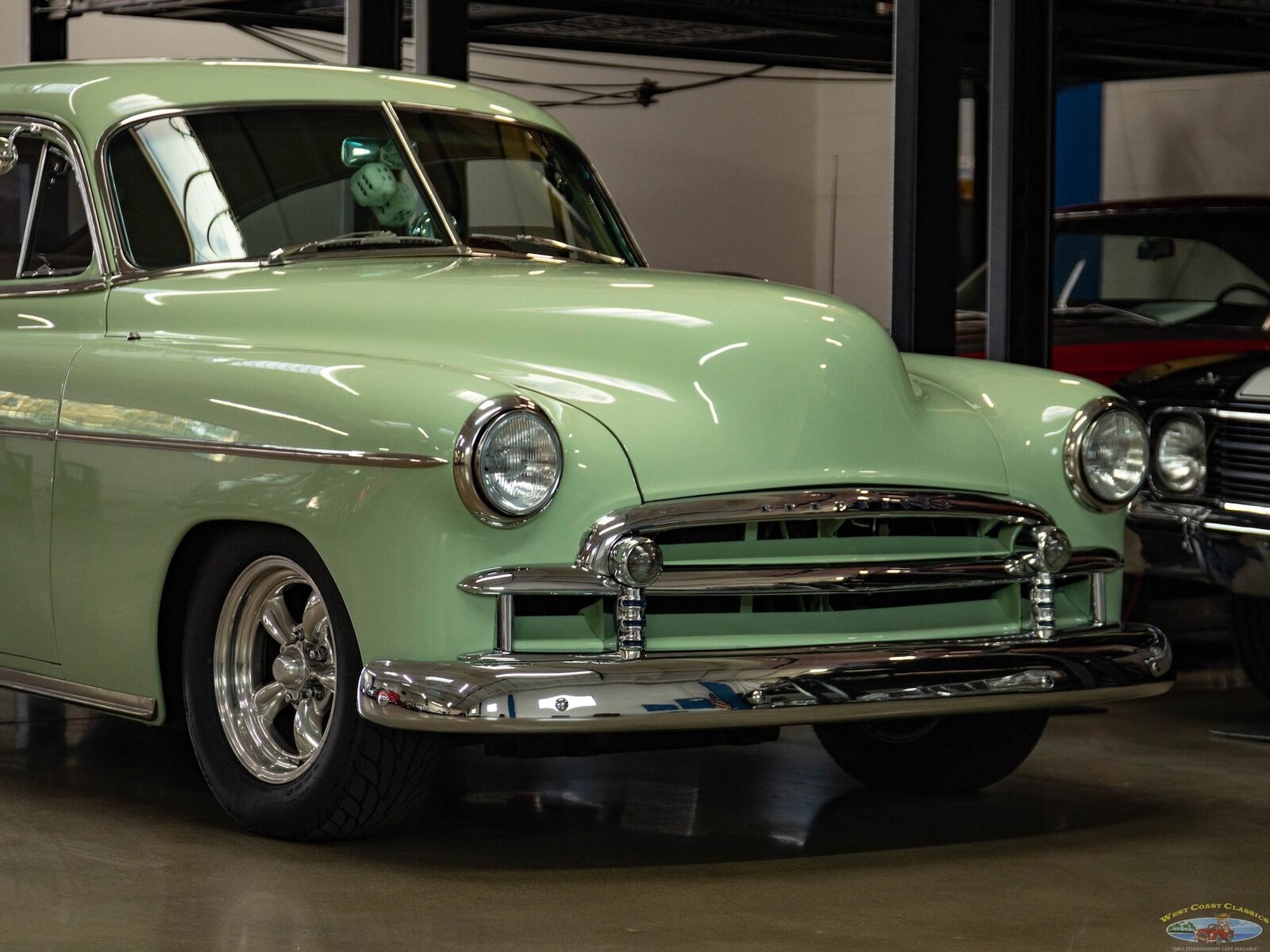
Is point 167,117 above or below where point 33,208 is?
above

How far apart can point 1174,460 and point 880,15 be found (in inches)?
219

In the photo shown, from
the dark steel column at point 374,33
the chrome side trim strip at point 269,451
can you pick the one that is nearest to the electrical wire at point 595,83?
the dark steel column at point 374,33

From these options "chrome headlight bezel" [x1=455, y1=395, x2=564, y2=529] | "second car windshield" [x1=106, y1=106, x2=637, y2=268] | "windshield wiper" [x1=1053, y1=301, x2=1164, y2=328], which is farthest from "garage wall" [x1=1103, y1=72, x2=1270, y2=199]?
"chrome headlight bezel" [x1=455, y1=395, x2=564, y2=529]

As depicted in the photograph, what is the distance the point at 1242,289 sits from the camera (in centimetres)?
870

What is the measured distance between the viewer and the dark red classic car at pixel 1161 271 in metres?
8.56

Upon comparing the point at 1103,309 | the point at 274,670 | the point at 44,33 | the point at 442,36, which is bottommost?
the point at 274,670

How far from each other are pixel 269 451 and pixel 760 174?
1446cm

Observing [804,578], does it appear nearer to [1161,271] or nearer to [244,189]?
[244,189]

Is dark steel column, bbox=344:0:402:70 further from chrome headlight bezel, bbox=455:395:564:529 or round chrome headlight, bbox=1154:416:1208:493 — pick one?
chrome headlight bezel, bbox=455:395:564:529

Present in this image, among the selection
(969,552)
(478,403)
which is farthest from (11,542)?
(969,552)

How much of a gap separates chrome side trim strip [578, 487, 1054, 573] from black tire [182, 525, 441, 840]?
0.55 metres

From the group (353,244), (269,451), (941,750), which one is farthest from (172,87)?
(941,750)

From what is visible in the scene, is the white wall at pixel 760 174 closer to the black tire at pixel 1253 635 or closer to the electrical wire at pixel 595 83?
the electrical wire at pixel 595 83

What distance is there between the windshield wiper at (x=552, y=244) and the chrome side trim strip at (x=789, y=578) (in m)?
1.60
